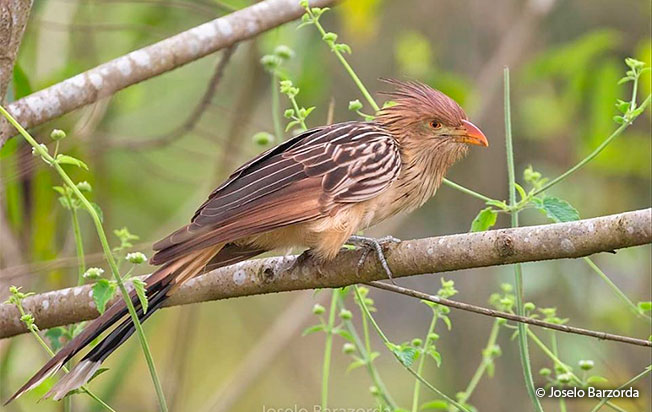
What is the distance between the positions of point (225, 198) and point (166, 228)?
2042mm

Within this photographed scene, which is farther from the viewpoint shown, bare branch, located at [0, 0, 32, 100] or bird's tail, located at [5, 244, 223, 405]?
bare branch, located at [0, 0, 32, 100]

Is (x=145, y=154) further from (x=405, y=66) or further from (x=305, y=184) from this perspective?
(x=305, y=184)

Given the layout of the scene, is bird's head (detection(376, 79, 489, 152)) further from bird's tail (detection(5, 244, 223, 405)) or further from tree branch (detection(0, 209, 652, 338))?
bird's tail (detection(5, 244, 223, 405))

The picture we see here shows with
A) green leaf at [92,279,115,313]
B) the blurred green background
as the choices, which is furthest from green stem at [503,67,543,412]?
the blurred green background

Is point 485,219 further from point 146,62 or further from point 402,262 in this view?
point 146,62

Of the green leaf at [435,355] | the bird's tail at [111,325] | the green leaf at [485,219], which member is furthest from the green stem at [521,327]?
the bird's tail at [111,325]

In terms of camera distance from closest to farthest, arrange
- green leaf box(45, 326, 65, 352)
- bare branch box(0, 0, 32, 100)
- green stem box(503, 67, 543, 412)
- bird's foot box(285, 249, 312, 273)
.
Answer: green stem box(503, 67, 543, 412) → bare branch box(0, 0, 32, 100) → bird's foot box(285, 249, 312, 273) → green leaf box(45, 326, 65, 352)

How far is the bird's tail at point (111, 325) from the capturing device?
8.12 ft

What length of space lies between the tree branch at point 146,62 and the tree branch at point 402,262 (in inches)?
20.6

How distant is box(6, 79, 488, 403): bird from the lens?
2.62m

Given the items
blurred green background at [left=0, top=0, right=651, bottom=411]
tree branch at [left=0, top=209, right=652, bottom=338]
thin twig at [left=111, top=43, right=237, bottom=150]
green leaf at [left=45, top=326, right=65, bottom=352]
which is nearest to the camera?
tree branch at [left=0, top=209, right=652, bottom=338]

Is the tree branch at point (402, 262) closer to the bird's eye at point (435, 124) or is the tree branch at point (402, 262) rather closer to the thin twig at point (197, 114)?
the bird's eye at point (435, 124)

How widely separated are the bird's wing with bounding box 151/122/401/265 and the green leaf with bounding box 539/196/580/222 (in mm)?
594

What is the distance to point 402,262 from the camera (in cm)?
253
